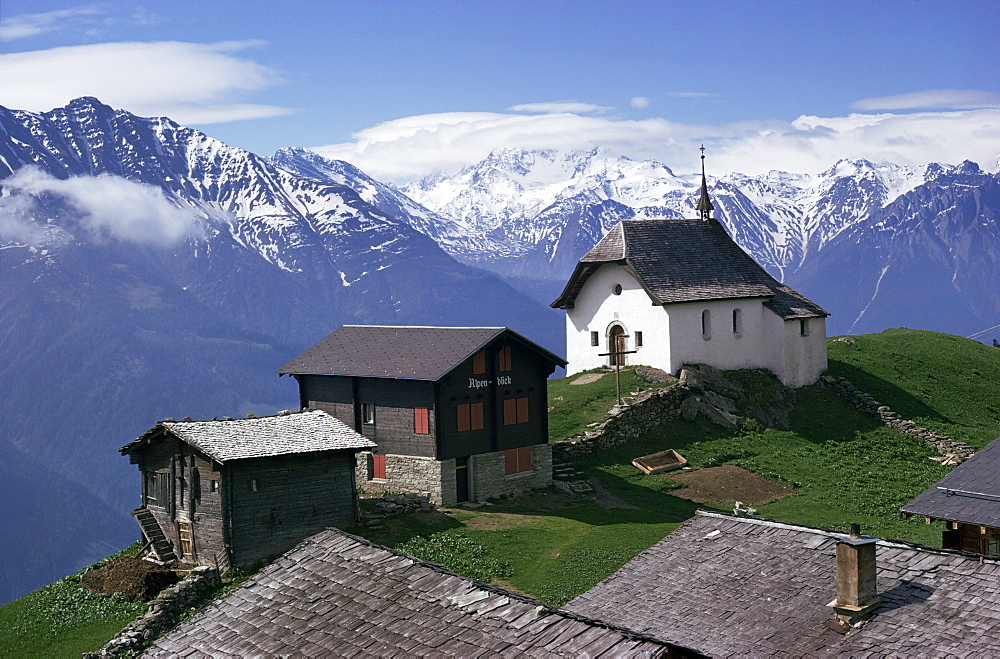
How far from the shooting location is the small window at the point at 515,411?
159 ft

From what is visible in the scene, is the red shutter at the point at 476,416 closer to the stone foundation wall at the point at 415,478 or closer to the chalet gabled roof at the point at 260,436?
the stone foundation wall at the point at 415,478

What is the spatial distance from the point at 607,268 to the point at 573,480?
1913 cm

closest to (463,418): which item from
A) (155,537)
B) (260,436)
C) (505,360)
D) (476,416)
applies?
(476,416)

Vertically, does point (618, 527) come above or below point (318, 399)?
below

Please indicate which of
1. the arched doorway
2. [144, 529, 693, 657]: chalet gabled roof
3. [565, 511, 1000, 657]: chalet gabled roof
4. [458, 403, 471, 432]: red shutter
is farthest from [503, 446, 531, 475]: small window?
[144, 529, 693, 657]: chalet gabled roof

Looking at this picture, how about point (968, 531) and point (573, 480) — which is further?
point (573, 480)

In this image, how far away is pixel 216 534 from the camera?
3878cm

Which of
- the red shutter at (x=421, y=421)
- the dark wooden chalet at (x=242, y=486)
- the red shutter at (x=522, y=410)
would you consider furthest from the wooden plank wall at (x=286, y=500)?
the red shutter at (x=522, y=410)

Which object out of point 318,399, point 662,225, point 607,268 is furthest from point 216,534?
point 662,225

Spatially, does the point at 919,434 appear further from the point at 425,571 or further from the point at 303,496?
the point at 425,571

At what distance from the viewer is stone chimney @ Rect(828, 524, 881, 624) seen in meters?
20.0

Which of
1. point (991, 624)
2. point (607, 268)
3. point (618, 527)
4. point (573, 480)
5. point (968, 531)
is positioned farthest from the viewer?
point (607, 268)

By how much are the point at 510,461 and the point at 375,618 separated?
2942 cm

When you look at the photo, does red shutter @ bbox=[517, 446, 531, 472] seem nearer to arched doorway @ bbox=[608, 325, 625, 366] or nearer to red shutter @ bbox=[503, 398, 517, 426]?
red shutter @ bbox=[503, 398, 517, 426]
